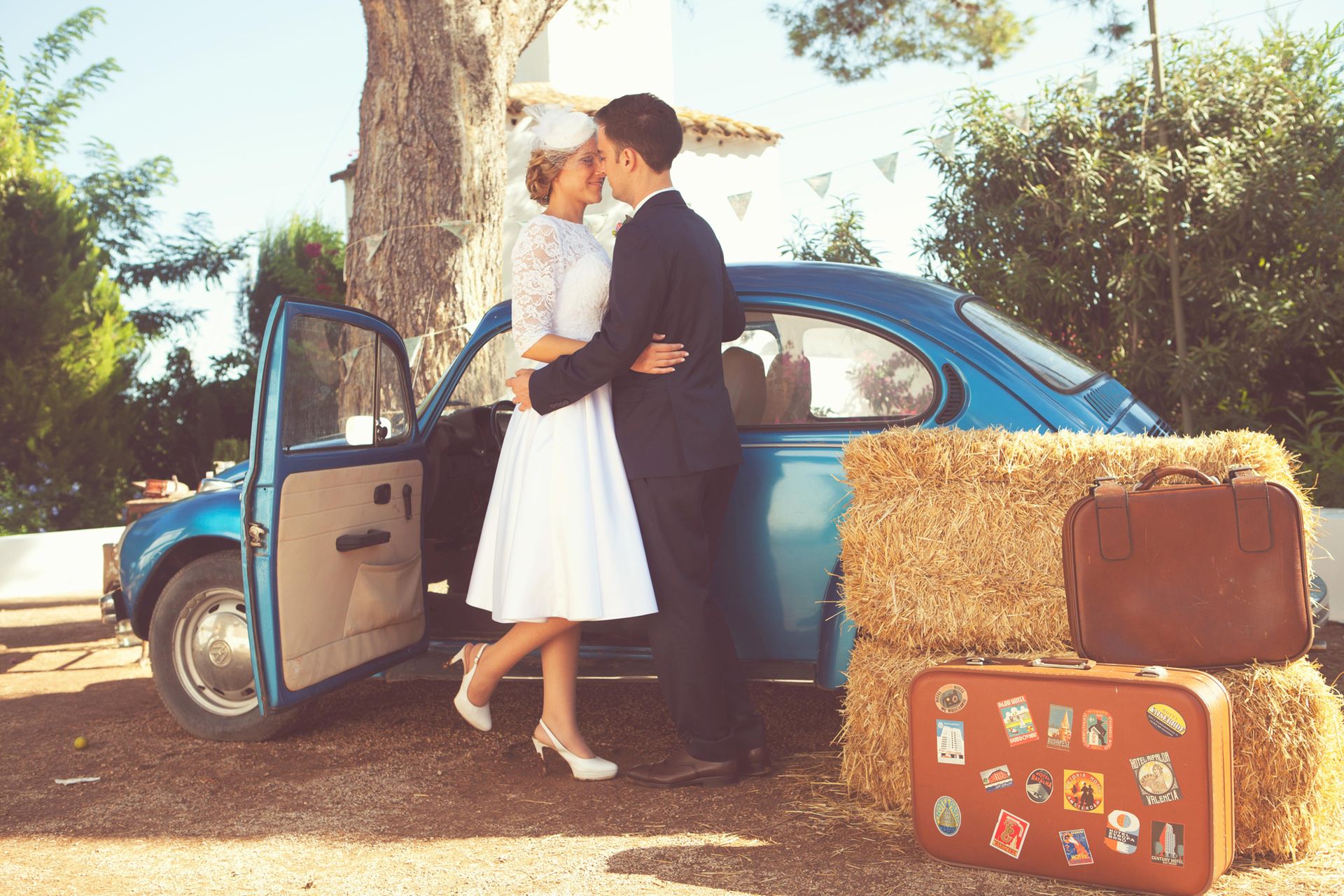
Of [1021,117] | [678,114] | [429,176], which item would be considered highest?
[678,114]

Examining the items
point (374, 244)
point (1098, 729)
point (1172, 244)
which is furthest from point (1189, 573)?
point (374, 244)

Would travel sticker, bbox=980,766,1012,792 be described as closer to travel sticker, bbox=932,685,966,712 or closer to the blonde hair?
travel sticker, bbox=932,685,966,712

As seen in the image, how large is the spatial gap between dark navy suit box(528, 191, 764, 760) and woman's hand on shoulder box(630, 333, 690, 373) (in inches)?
1.1

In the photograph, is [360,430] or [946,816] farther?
[360,430]

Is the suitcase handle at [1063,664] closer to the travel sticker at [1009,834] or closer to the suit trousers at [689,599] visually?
the travel sticker at [1009,834]

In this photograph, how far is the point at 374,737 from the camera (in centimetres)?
451

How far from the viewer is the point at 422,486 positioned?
454 centimetres

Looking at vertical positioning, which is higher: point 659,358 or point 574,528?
point 659,358

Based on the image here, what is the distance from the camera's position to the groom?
3502mm

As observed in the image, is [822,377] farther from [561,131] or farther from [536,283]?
[561,131]

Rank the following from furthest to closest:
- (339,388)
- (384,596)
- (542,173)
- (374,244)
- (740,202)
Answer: (740,202), (374,244), (384,596), (339,388), (542,173)

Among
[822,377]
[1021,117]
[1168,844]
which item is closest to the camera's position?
[1168,844]

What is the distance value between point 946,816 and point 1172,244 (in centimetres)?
576

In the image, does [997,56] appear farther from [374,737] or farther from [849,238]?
[374,737]
